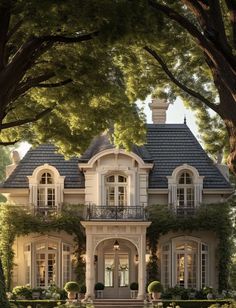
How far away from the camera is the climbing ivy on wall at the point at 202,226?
3222 centimetres

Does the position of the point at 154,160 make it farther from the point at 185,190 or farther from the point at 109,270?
the point at 109,270

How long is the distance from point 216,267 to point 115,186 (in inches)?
225

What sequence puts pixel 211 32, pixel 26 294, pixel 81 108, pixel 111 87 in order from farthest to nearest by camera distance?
pixel 26 294 < pixel 81 108 < pixel 111 87 < pixel 211 32

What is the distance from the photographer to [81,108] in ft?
67.2

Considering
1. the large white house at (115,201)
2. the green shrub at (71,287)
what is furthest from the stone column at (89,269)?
the large white house at (115,201)

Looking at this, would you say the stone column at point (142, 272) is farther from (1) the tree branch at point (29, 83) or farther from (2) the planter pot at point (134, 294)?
(1) the tree branch at point (29, 83)

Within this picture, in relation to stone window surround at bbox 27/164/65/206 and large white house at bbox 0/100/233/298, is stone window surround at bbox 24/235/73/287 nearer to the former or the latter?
large white house at bbox 0/100/233/298

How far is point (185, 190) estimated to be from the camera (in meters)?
33.6

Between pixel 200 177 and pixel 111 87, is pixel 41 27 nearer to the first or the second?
pixel 111 87

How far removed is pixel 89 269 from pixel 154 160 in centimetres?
649

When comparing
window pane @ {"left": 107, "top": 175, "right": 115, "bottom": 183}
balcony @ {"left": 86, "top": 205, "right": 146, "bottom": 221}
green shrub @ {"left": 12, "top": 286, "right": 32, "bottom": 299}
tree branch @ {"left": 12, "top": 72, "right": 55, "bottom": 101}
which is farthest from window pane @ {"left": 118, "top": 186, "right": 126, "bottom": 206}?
tree branch @ {"left": 12, "top": 72, "right": 55, "bottom": 101}

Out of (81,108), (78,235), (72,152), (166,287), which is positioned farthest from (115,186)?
(81,108)

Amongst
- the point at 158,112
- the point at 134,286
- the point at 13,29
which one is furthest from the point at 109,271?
the point at 13,29

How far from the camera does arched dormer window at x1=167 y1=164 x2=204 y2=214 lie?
1308 inches
